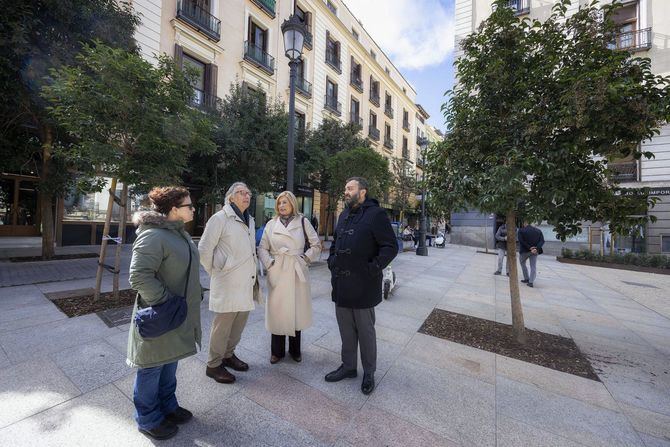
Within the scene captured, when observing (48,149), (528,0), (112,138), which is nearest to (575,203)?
(112,138)

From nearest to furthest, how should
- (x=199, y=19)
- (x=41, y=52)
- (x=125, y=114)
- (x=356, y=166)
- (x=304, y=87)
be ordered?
1. (x=125, y=114)
2. (x=41, y=52)
3. (x=356, y=166)
4. (x=199, y=19)
5. (x=304, y=87)

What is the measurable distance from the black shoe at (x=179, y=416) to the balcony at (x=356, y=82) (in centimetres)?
2507

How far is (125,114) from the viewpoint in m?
4.39

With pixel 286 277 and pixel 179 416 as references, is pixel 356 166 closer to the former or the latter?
pixel 286 277

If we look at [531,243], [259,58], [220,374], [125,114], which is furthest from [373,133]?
[220,374]

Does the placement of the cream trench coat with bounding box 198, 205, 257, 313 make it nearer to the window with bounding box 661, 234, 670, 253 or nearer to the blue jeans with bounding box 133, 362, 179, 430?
the blue jeans with bounding box 133, 362, 179, 430

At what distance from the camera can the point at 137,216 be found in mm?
2039

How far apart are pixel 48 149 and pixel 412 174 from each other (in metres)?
21.0

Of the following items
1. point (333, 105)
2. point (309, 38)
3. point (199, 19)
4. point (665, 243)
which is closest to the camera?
point (199, 19)

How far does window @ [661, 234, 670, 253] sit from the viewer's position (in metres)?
14.8

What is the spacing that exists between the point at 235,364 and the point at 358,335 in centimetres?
128

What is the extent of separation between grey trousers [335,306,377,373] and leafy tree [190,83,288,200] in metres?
8.78

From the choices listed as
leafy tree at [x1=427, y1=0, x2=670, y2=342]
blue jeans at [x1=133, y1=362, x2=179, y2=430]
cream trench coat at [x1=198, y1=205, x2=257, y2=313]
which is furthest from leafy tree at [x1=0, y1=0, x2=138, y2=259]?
leafy tree at [x1=427, y1=0, x2=670, y2=342]

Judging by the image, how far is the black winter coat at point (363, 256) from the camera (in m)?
2.70
